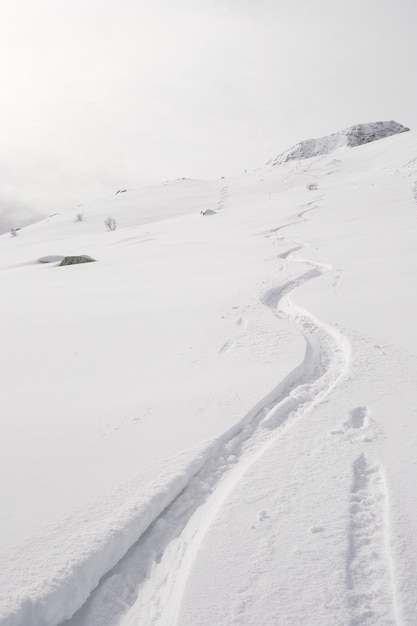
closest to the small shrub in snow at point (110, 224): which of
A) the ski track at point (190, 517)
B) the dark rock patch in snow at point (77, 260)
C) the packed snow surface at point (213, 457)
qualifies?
the dark rock patch in snow at point (77, 260)

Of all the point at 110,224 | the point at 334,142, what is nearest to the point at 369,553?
the point at 110,224

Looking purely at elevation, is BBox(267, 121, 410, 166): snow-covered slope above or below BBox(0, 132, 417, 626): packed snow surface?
above

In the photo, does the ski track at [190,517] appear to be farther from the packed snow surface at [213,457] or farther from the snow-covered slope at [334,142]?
the snow-covered slope at [334,142]

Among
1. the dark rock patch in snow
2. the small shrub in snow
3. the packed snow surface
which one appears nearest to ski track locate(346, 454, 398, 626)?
the packed snow surface

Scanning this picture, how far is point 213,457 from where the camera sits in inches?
80.0

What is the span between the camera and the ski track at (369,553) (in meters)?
1.23

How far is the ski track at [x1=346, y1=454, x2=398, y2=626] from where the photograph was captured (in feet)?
4.03

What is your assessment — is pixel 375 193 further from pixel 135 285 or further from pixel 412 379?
Result: pixel 412 379

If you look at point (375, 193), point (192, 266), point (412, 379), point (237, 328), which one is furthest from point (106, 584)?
point (375, 193)

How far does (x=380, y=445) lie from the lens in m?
1.96

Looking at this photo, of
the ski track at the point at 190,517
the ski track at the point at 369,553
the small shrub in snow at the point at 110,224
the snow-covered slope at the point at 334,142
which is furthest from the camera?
the snow-covered slope at the point at 334,142

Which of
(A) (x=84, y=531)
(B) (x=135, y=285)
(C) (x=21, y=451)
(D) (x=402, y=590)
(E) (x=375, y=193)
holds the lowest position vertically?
(D) (x=402, y=590)

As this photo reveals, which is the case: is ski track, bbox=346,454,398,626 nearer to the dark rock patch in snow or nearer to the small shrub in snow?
the dark rock patch in snow

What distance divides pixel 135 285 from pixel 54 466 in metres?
3.99
